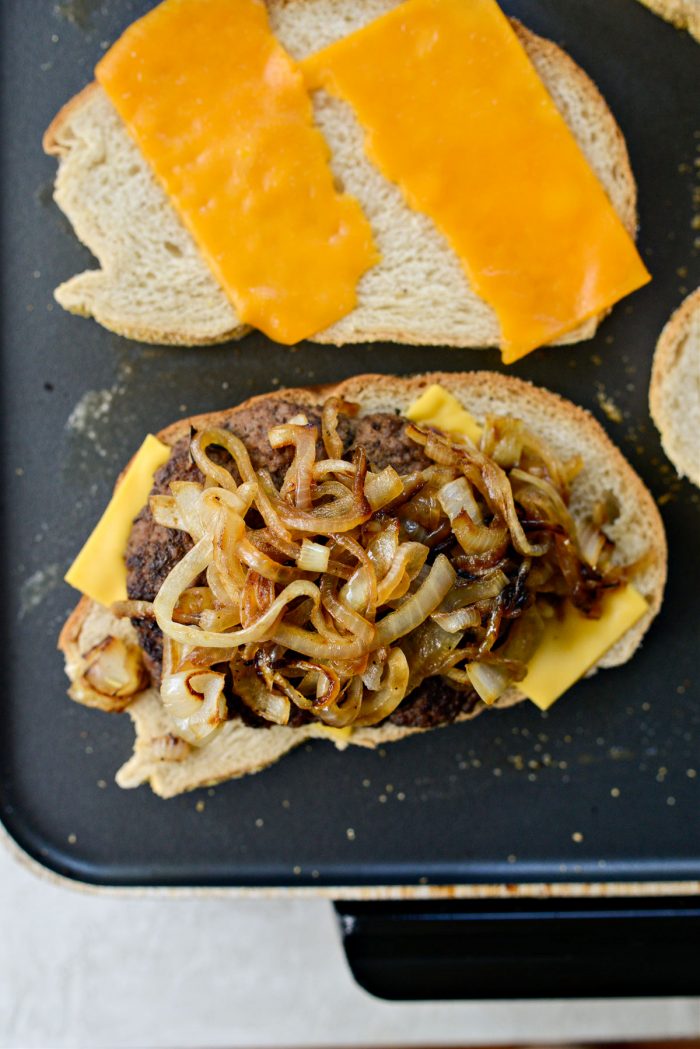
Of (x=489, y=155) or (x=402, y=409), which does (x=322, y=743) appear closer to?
(x=402, y=409)

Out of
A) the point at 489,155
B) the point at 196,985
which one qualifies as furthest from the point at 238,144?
the point at 196,985

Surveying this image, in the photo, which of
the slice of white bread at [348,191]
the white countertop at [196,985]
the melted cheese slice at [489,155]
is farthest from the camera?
the white countertop at [196,985]

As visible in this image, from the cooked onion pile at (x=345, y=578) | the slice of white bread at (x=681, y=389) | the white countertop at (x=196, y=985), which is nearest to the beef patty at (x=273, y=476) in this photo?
the cooked onion pile at (x=345, y=578)

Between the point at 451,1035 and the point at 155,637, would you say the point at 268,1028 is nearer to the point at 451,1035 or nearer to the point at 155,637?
the point at 451,1035

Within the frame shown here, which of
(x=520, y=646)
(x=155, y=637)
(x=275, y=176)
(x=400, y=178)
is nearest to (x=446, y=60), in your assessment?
(x=400, y=178)

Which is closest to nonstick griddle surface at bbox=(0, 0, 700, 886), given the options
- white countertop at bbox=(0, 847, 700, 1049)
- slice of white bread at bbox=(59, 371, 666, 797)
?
slice of white bread at bbox=(59, 371, 666, 797)

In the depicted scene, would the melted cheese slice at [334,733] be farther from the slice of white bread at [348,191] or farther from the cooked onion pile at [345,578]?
the slice of white bread at [348,191]
